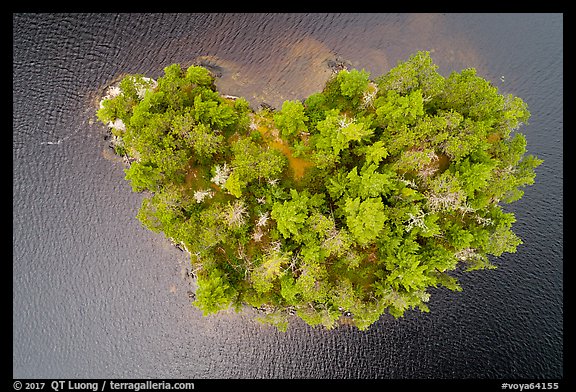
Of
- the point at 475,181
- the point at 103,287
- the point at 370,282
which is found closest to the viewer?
the point at 475,181

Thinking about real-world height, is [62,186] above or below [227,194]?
above

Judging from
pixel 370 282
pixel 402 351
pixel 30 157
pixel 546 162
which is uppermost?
pixel 30 157

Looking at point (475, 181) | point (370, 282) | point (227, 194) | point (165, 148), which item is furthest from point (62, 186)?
point (475, 181)

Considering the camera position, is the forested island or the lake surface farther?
the lake surface

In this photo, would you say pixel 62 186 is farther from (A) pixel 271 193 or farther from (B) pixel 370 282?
(B) pixel 370 282
